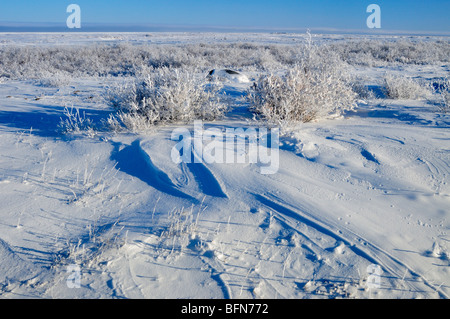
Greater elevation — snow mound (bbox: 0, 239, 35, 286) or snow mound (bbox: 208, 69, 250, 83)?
snow mound (bbox: 208, 69, 250, 83)

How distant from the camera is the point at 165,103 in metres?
4.34

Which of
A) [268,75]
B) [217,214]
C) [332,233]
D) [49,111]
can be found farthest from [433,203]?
[49,111]

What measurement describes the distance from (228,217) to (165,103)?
7.83 feet

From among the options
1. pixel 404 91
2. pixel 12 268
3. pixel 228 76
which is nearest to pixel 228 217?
pixel 12 268

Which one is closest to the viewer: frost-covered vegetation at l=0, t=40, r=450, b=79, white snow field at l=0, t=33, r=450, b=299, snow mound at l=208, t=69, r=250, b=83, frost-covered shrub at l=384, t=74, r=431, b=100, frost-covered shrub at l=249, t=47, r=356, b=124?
white snow field at l=0, t=33, r=450, b=299

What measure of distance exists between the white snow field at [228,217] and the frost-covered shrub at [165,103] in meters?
0.27

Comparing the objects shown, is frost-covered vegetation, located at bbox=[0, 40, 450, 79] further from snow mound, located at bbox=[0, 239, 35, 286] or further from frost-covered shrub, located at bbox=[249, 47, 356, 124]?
snow mound, located at bbox=[0, 239, 35, 286]

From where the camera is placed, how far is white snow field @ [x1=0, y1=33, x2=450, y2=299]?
1971 millimetres

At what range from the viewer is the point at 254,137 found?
3703 millimetres

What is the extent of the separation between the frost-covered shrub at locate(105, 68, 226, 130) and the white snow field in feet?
0.87

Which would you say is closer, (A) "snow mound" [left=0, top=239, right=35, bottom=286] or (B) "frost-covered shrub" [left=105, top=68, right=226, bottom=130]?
(A) "snow mound" [left=0, top=239, right=35, bottom=286]

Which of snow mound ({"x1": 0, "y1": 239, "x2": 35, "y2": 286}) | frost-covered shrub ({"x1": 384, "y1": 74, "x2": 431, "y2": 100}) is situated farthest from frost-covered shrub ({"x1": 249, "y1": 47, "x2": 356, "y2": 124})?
snow mound ({"x1": 0, "y1": 239, "x2": 35, "y2": 286})

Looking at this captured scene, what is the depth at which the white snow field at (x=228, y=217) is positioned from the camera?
1971 mm
